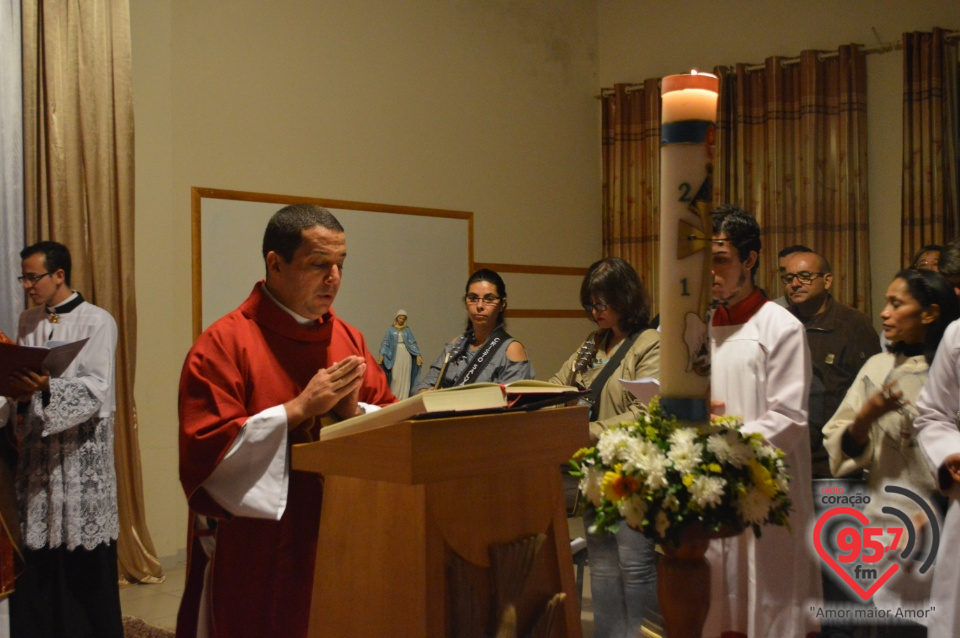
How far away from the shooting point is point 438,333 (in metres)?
7.32

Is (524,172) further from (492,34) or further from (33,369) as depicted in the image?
(33,369)

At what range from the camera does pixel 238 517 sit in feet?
7.67

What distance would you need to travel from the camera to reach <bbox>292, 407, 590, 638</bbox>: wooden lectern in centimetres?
158

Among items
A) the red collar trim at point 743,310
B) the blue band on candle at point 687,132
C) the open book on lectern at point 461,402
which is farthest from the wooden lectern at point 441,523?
the red collar trim at point 743,310

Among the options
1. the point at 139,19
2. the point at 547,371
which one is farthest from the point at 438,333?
the point at 139,19

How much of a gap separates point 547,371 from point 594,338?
15.0ft

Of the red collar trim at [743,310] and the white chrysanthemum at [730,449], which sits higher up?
the red collar trim at [743,310]

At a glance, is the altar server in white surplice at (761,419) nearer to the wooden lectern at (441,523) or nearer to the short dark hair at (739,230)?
the short dark hair at (739,230)

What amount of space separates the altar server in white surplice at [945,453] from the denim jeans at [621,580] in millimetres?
921

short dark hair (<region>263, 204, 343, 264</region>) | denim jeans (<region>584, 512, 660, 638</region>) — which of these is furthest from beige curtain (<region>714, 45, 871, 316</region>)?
short dark hair (<region>263, 204, 343, 264</region>)

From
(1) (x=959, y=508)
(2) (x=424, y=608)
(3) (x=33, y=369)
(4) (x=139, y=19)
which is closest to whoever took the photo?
(2) (x=424, y=608)

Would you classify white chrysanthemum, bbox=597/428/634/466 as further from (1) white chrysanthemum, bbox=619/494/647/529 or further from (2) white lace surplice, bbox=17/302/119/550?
(2) white lace surplice, bbox=17/302/119/550

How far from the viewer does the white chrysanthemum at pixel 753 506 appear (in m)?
1.29

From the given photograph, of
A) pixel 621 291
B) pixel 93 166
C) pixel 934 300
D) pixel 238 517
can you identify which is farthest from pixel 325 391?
pixel 93 166
